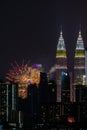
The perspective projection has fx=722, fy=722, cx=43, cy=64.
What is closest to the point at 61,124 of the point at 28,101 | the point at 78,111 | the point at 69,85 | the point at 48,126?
the point at 48,126

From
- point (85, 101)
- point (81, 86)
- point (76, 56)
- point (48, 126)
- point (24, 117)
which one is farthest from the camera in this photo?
point (76, 56)

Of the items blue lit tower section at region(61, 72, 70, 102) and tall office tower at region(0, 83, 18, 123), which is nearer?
tall office tower at region(0, 83, 18, 123)

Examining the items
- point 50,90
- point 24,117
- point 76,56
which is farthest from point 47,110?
point 76,56

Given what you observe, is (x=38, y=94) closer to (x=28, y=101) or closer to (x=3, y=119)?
(x=28, y=101)

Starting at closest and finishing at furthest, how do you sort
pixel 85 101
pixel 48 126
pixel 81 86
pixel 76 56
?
1. pixel 48 126
2. pixel 85 101
3. pixel 81 86
4. pixel 76 56

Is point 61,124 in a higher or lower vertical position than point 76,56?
lower

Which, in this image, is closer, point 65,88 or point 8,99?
point 8,99

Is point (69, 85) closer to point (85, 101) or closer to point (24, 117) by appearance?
point (85, 101)

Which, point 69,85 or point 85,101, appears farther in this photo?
point 69,85

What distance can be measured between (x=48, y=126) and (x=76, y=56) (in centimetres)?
888

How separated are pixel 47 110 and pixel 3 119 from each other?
1.22m

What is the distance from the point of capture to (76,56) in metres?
26.4

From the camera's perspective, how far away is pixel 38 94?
70.1ft

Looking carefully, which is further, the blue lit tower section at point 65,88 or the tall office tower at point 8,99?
the blue lit tower section at point 65,88
